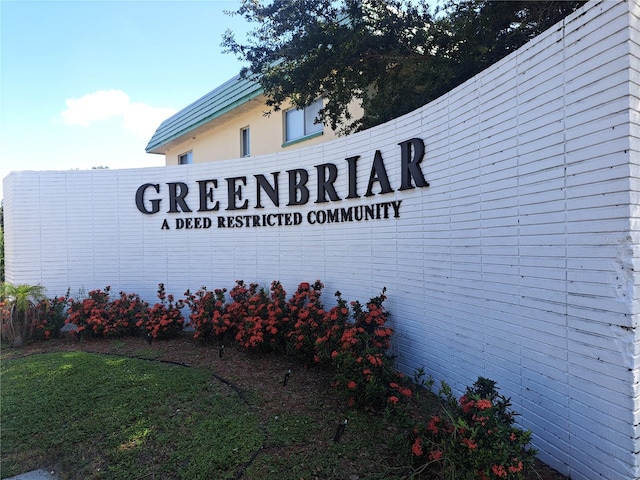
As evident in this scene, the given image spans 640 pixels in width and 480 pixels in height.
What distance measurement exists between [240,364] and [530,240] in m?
3.85

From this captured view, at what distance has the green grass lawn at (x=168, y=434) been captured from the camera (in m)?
3.06

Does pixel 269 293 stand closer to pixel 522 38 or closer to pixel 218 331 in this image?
pixel 218 331

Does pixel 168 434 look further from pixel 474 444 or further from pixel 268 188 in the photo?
pixel 268 188

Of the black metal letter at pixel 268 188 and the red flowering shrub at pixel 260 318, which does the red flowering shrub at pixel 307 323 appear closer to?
the red flowering shrub at pixel 260 318

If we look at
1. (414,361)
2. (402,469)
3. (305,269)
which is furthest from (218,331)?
(402,469)

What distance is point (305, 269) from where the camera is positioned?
6.34m

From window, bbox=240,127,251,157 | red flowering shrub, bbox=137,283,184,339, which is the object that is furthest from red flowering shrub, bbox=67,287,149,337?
window, bbox=240,127,251,157

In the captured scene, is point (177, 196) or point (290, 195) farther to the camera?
point (177, 196)

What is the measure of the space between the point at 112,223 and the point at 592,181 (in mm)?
8191

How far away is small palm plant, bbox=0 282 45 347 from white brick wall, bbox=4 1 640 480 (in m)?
4.65

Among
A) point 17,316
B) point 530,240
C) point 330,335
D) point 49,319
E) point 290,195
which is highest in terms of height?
point 290,195

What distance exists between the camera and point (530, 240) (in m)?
3.15

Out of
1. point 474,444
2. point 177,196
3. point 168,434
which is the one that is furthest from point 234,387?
point 177,196

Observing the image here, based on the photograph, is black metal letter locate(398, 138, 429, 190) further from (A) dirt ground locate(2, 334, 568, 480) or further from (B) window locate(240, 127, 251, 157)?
(B) window locate(240, 127, 251, 157)
